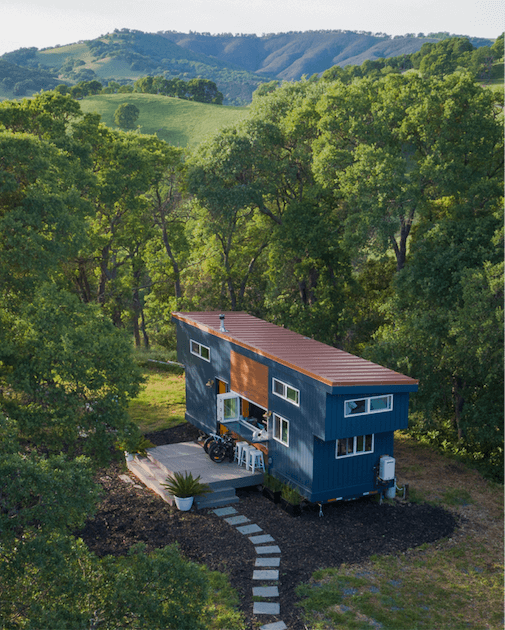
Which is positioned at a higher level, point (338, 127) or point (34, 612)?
point (338, 127)

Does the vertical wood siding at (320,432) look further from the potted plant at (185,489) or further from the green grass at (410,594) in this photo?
the green grass at (410,594)

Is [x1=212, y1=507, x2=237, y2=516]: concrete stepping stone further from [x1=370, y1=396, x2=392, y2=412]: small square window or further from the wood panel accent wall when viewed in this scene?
[x1=370, y1=396, x2=392, y2=412]: small square window

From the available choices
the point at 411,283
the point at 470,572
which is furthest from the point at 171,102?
the point at 470,572

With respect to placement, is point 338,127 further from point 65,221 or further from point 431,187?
point 65,221

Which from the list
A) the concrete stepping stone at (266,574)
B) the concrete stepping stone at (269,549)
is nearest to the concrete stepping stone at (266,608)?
the concrete stepping stone at (266,574)

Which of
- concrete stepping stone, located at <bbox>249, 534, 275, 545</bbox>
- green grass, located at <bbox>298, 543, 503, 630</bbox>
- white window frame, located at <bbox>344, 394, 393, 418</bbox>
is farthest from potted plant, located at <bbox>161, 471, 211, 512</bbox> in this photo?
white window frame, located at <bbox>344, 394, 393, 418</bbox>
